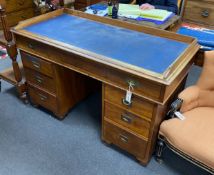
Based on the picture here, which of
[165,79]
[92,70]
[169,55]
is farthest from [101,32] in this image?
[165,79]

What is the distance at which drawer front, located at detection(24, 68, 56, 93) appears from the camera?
5.96 feet

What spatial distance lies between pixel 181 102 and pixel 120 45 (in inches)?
21.0

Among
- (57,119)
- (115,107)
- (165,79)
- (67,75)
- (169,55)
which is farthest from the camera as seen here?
(57,119)

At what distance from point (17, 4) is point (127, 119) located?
280 cm

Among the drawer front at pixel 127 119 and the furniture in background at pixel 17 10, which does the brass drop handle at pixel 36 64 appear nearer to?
the drawer front at pixel 127 119

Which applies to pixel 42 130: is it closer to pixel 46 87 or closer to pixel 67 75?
pixel 46 87

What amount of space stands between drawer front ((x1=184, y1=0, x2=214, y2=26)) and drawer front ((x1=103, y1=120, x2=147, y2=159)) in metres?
1.83

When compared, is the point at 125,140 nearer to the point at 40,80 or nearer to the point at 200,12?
the point at 40,80

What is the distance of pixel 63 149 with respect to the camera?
178cm

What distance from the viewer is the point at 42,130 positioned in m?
1.92

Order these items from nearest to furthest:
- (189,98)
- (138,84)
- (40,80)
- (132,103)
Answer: (138,84), (132,103), (189,98), (40,80)

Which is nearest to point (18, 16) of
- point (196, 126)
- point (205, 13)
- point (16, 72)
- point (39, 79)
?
point (16, 72)

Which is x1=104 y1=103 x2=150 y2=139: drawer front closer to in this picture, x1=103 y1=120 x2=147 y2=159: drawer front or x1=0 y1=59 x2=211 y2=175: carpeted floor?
x1=103 y1=120 x2=147 y2=159: drawer front

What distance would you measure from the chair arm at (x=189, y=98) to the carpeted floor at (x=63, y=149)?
42 cm
